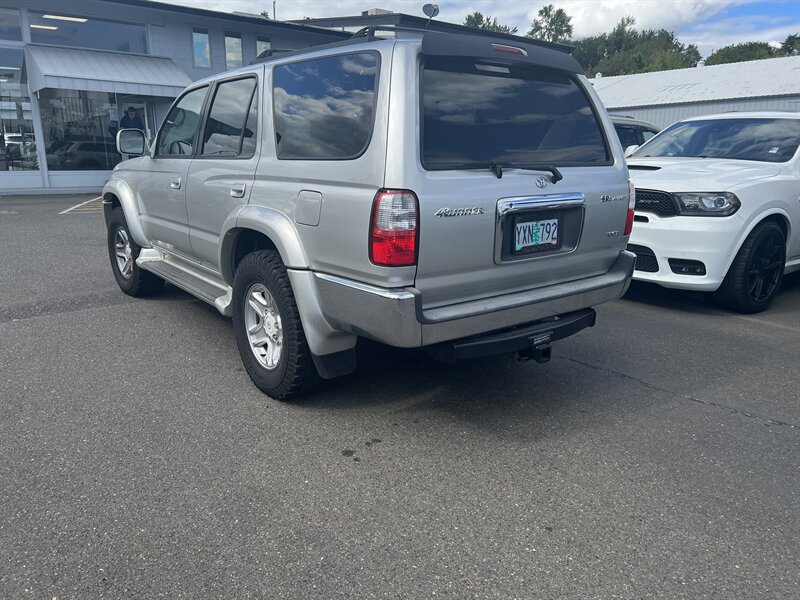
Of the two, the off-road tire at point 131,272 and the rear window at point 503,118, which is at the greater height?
the rear window at point 503,118

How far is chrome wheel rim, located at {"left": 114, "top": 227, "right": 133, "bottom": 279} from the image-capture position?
5948mm

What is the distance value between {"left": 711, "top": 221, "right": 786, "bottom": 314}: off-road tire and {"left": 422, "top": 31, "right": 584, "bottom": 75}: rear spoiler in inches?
110

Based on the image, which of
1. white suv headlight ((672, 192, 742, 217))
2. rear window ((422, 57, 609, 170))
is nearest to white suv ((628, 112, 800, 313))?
white suv headlight ((672, 192, 742, 217))

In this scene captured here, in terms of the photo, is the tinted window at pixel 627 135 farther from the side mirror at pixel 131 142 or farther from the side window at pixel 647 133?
the side mirror at pixel 131 142

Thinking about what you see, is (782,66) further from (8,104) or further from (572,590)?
(572,590)

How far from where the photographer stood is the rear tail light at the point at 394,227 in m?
2.90

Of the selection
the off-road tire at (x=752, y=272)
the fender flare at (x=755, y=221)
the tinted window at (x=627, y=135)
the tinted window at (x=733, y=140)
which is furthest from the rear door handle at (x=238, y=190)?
the tinted window at (x=627, y=135)

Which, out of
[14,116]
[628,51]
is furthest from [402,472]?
[628,51]

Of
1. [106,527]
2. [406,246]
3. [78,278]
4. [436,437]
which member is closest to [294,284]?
[406,246]

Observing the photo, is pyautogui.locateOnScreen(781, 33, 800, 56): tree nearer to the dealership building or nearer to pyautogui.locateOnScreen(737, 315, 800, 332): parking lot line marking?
the dealership building

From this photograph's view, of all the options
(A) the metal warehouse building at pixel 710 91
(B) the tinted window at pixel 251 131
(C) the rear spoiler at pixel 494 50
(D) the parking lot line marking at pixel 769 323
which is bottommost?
(D) the parking lot line marking at pixel 769 323

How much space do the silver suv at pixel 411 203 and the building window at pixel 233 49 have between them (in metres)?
19.1

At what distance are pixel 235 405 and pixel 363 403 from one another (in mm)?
752

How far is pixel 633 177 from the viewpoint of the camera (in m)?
6.01
